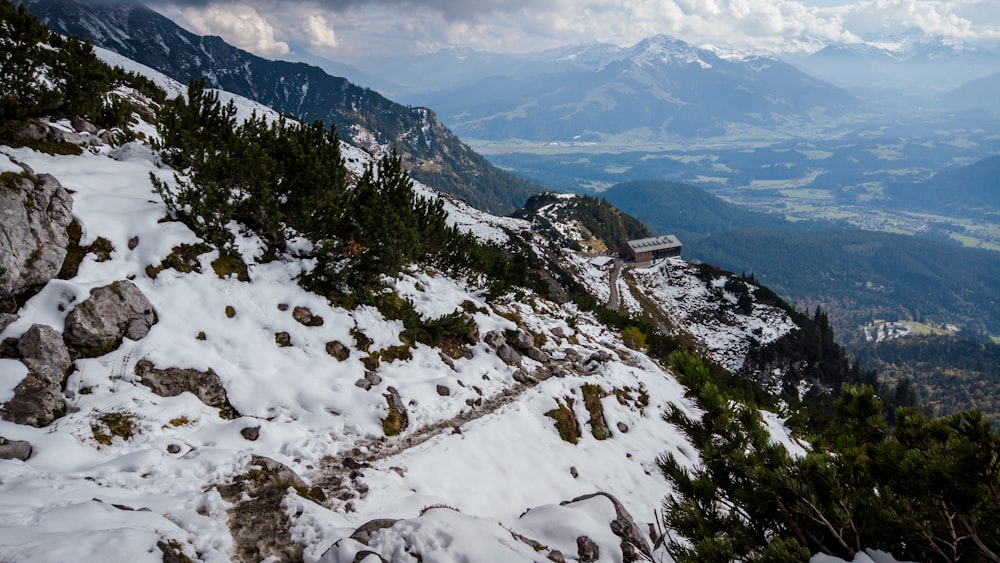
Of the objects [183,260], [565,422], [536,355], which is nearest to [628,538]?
[565,422]

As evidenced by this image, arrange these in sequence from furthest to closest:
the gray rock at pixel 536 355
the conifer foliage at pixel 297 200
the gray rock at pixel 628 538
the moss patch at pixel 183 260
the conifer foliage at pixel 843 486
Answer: the gray rock at pixel 536 355, the conifer foliage at pixel 297 200, the moss patch at pixel 183 260, the gray rock at pixel 628 538, the conifer foliage at pixel 843 486

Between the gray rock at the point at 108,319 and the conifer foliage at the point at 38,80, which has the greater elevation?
the conifer foliage at the point at 38,80

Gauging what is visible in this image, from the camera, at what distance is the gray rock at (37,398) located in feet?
32.2

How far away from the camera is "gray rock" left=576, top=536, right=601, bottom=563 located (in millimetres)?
9984

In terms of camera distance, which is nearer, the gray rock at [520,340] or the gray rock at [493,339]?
the gray rock at [493,339]

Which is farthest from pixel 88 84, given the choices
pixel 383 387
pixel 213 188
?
pixel 383 387

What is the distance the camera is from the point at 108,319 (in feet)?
41.1

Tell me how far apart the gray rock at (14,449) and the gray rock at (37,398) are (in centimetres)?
122

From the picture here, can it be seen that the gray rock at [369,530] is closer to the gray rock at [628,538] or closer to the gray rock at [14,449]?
the gray rock at [628,538]

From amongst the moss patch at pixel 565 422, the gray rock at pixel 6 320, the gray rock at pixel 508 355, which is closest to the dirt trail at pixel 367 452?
the moss patch at pixel 565 422

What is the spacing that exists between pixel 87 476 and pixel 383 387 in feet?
26.6

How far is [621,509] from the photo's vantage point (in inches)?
483

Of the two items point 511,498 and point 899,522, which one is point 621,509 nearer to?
point 511,498

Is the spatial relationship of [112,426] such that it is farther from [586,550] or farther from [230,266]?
[586,550]
